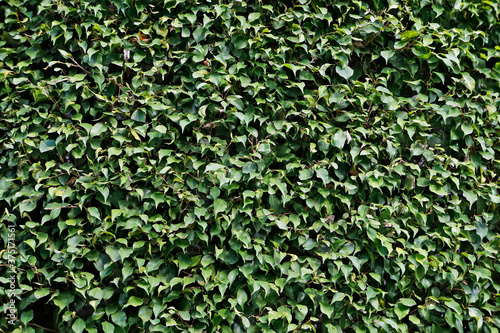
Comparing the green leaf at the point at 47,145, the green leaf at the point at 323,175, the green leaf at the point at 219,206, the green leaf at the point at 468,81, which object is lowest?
Result: the green leaf at the point at 219,206

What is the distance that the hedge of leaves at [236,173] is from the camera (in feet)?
7.35

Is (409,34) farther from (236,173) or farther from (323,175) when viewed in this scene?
(236,173)

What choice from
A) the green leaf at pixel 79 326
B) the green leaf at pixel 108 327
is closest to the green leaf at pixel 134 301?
the green leaf at pixel 108 327

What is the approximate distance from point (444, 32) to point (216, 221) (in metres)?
1.82

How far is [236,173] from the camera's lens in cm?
226

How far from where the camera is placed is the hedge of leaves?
2.24m

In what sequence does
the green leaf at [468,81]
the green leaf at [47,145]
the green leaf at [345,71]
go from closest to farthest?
the green leaf at [47,145], the green leaf at [345,71], the green leaf at [468,81]

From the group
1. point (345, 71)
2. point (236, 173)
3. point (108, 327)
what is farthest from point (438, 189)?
point (108, 327)

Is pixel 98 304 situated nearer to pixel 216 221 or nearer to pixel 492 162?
pixel 216 221

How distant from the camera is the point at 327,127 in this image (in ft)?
7.77

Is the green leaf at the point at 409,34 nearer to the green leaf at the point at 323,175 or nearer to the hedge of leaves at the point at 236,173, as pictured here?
the hedge of leaves at the point at 236,173

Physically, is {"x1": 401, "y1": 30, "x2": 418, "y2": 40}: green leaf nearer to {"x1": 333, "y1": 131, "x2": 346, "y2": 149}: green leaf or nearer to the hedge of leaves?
the hedge of leaves

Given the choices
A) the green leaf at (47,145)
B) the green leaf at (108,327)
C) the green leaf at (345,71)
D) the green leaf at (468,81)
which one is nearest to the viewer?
the green leaf at (108,327)

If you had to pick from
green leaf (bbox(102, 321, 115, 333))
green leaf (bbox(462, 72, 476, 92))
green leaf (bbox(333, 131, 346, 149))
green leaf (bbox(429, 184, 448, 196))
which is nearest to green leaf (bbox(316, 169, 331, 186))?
green leaf (bbox(333, 131, 346, 149))
